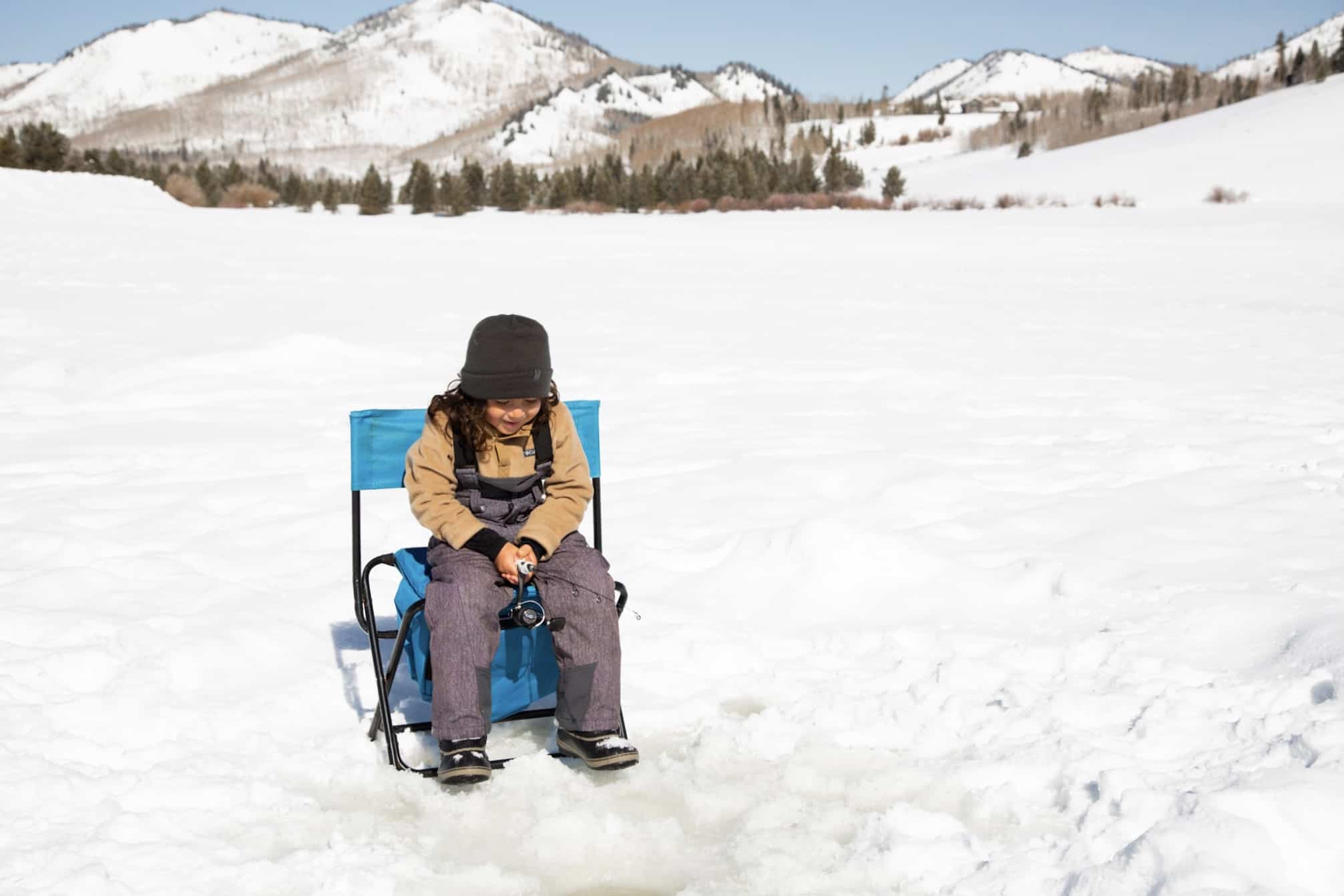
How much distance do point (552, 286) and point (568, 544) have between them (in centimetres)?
1376

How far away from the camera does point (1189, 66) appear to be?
245 feet

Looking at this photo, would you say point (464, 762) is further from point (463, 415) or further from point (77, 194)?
point (77, 194)

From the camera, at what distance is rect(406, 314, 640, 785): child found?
3170 mm

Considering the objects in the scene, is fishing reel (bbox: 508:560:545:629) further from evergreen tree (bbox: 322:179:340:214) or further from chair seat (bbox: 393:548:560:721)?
evergreen tree (bbox: 322:179:340:214)

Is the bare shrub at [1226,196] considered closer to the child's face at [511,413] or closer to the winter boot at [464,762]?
the child's face at [511,413]

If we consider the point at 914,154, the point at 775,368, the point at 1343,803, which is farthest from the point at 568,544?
the point at 914,154

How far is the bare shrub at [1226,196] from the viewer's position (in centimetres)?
3331

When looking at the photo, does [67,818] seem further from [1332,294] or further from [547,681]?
[1332,294]

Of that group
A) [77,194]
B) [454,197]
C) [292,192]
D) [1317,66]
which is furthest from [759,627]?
[292,192]

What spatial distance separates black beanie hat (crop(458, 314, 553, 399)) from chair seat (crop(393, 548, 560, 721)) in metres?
0.60

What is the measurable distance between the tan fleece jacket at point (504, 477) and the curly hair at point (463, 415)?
2 centimetres

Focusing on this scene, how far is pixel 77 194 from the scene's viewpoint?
96.8ft

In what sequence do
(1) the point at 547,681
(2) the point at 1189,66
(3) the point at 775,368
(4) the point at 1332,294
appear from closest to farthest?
(1) the point at 547,681 → (3) the point at 775,368 → (4) the point at 1332,294 → (2) the point at 1189,66

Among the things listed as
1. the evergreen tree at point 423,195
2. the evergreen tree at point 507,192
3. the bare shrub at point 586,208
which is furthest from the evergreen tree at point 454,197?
the bare shrub at point 586,208
